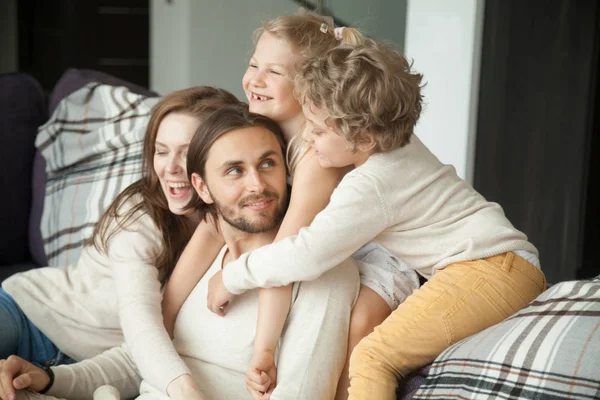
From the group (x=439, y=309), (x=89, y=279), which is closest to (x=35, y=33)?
(x=89, y=279)

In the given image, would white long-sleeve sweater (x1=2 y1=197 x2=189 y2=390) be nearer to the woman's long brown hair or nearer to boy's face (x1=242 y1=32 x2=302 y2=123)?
the woman's long brown hair

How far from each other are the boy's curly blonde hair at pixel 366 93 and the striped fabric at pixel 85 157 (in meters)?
0.92

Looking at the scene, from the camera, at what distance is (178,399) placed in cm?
162

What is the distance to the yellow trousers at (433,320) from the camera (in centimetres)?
145

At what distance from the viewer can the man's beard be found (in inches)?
66.1

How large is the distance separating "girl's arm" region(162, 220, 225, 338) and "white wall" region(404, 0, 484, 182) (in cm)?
158

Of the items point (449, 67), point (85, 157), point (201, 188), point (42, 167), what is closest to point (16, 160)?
point (42, 167)

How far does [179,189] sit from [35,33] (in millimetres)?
4657

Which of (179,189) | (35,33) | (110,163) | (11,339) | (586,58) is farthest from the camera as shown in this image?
(35,33)

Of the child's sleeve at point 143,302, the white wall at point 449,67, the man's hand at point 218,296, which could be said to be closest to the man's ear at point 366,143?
the man's hand at point 218,296

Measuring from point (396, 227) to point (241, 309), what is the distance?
0.36 meters

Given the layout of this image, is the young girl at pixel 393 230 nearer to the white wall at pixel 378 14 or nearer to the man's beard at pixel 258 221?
the man's beard at pixel 258 221

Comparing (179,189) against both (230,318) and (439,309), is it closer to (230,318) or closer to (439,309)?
(230,318)

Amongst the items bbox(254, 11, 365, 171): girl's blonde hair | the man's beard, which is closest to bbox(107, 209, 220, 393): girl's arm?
the man's beard
